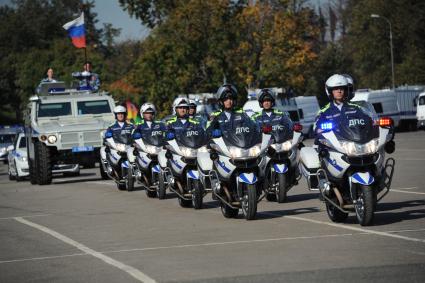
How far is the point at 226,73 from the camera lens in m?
70.0

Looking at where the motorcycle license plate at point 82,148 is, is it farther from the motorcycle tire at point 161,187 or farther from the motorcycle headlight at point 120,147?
the motorcycle tire at point 161,187

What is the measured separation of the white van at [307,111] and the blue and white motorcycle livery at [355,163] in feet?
160

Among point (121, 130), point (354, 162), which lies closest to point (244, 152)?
point (354, 162)

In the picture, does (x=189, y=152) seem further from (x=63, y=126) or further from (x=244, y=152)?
(x=63, y=126)

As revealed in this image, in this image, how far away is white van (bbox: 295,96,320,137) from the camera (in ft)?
211

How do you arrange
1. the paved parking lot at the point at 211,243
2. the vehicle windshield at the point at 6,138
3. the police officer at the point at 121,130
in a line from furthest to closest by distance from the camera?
the vehicle windshield at the point at 6,138
the police officer at the point at 121,130
the paved parking lot at the point at 211,243

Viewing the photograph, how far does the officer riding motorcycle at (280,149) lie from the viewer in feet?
65.7

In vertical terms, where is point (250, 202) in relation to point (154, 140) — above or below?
below

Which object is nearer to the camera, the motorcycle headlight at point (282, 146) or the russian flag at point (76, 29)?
the motorcycle headlight at point (282, 146)

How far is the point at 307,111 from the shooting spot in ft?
216

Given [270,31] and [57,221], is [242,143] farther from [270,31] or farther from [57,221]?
[270,31]

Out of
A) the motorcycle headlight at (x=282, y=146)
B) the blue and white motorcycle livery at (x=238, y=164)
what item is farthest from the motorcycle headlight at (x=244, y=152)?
the motorcycle headlight at (x=282, y=146)

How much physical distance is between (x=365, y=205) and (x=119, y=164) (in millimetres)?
13907

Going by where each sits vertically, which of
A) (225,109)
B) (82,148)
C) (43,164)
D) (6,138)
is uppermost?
(225,109)
